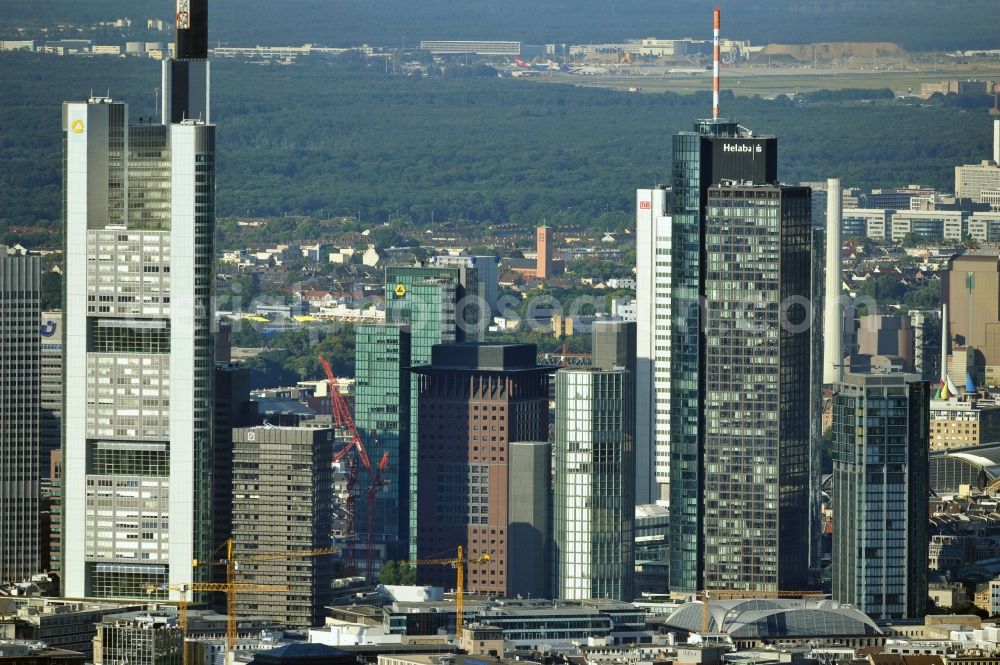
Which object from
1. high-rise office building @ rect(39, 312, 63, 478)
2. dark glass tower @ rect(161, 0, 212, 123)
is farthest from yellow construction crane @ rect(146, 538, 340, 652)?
dark glass tower @ rect(161, 0, 212, 123)

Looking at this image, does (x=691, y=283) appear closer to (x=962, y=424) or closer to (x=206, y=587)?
(x=206, y=587)

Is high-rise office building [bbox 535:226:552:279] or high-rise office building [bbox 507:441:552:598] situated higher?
high-rise office building [bbox 535:226:552:279]

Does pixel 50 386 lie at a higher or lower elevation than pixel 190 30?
lower

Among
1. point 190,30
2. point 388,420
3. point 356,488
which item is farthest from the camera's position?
point 356,488

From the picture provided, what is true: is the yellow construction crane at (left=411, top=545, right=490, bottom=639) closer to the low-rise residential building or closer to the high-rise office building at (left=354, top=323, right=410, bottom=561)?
the high-rise office building at (left=354, top=323, right=410, bottom=561)

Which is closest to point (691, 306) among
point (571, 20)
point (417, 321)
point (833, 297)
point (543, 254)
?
point (417, 321)

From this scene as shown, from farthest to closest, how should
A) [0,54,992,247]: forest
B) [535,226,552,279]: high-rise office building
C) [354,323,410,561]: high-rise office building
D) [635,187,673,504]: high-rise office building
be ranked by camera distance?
1. [0,54,992,247]: forest
2. [535,226,552,279]: high-rise office building
3. [635,187,673,504]: high-rise office building
4. [354,323,410,561]: high-rise office building
